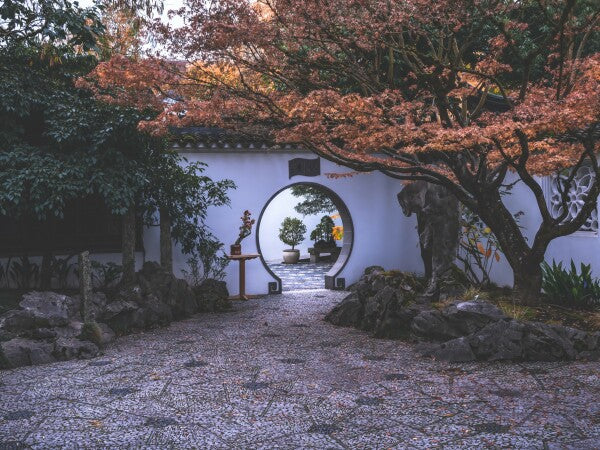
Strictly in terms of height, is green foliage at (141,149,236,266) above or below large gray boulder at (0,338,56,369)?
above

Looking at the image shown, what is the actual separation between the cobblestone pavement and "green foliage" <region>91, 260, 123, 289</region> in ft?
10.8

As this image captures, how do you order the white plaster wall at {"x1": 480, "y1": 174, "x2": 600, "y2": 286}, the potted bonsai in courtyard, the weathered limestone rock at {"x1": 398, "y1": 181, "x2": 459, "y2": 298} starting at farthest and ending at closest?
1. the potted bonsai in courtyard
2. the weathered limestone rock at {"x1": 398, "y1": 181, "x2": 459, "y2": 298}
3. the white plaster wall at {"x1": 480, "y1": 174, "x2": 600, "y2": 286}

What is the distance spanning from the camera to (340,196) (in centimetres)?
1466

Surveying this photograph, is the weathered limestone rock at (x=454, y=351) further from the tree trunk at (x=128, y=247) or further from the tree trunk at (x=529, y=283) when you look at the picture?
the tree trunk at (x=128, y=247)

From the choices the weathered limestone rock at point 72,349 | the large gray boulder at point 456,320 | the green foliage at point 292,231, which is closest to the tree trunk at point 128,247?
the weathered limestone rock at point 72,349

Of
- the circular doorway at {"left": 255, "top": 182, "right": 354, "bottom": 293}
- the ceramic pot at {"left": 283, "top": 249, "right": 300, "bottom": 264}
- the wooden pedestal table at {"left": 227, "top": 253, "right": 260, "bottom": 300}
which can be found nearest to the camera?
the wooden pedestal table at {"left": 227, "top": 253, "right": 260, "bottom": 300}

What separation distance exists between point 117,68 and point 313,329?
16.7ft

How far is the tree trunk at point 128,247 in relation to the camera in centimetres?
1112

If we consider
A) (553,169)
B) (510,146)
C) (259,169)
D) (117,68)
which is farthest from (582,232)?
(117,68)

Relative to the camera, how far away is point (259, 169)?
545 inches

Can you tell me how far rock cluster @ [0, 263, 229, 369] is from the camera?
7.93 m

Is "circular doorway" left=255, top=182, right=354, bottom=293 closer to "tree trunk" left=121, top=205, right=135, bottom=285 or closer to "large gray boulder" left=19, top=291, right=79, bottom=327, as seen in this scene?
"tree trunk" left=121, top=205, right=135, bottom=285

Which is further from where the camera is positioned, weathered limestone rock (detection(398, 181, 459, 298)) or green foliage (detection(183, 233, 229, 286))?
green foliage (detection(183, 233, 229, 286))

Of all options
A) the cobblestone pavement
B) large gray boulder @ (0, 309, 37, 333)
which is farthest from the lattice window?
large gray boulder @ (0, 309, 37, 333)
